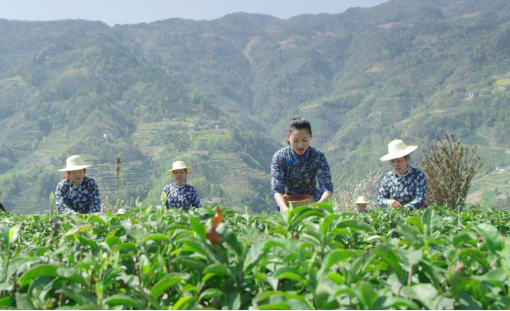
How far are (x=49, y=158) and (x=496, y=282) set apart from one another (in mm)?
133022

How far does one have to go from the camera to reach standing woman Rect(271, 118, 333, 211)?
4.75 m

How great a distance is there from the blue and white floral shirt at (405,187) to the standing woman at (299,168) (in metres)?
1.07

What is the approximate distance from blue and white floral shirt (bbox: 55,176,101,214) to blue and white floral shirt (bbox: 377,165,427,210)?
3.49 m

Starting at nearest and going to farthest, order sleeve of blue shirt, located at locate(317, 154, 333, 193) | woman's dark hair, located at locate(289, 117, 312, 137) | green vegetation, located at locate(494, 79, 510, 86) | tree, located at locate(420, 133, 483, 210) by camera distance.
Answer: woman's dark hair, located at locate(289, 117, 312, 137) → sleeve of blue shirt, located at locate(317, 154, 333, 193) → tree, located at locate(420, 133, 483, 210) → green vegetation, located at locate(494, 79, 510, 86)

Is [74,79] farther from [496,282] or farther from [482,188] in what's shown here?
[496,282]

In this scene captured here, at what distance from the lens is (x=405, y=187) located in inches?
220

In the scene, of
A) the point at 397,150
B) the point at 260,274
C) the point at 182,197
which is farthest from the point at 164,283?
the point at 182,197

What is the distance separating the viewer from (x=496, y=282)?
1399 mm

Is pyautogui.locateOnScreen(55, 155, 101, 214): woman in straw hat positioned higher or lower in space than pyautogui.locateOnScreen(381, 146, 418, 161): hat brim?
lower

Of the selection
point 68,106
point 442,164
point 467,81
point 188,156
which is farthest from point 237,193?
point 467,81

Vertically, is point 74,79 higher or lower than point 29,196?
higher

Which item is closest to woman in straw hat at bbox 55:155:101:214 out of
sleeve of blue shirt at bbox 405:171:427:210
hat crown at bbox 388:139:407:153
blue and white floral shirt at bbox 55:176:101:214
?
blue and white floral shirt at bbox 55:176:101:214

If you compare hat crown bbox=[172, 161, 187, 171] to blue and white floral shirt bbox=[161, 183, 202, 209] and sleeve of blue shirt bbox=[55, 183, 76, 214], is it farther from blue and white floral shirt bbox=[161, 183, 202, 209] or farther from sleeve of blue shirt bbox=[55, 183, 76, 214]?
sleeve of blue shirt bbox=[55, 183, 76, 214]

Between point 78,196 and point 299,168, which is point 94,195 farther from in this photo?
point 299,168
